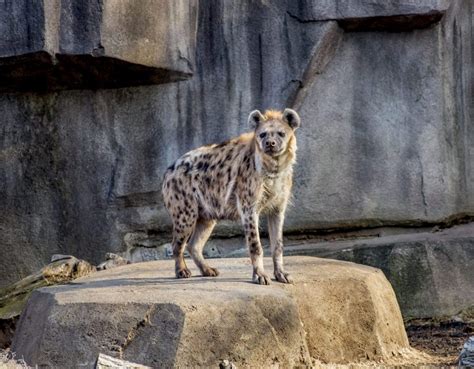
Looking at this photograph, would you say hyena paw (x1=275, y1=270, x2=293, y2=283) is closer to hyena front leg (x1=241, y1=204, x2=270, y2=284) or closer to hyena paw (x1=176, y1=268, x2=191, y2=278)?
hyena front leg (x1=241, y1=204, x2=270, y2=284)

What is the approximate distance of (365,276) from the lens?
6.86 m

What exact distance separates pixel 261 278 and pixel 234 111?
10.5 feet

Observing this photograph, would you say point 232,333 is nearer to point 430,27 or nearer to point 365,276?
point 365,276

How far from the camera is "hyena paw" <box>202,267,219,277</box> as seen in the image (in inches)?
269

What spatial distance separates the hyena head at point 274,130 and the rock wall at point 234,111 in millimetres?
2375

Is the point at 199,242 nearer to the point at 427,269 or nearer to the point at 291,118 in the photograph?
the point at 291,118

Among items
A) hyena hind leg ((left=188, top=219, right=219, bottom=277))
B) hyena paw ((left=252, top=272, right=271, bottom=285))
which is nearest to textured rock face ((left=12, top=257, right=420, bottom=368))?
hyena paw ((left=252, top=272, right=271, bottom=285))

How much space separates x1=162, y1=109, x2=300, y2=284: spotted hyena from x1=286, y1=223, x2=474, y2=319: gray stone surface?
82.2 inches

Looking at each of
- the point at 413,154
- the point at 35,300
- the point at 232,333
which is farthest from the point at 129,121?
the point at 232,333

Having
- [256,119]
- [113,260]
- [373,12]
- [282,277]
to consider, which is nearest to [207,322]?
[282,277]

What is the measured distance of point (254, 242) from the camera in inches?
254

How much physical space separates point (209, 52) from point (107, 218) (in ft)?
5.64

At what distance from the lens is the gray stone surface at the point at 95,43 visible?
8.55 m

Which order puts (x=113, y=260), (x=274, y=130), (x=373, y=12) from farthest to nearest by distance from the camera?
(x=373, y=12), (x=113, y=260), (x=274, y=130)
